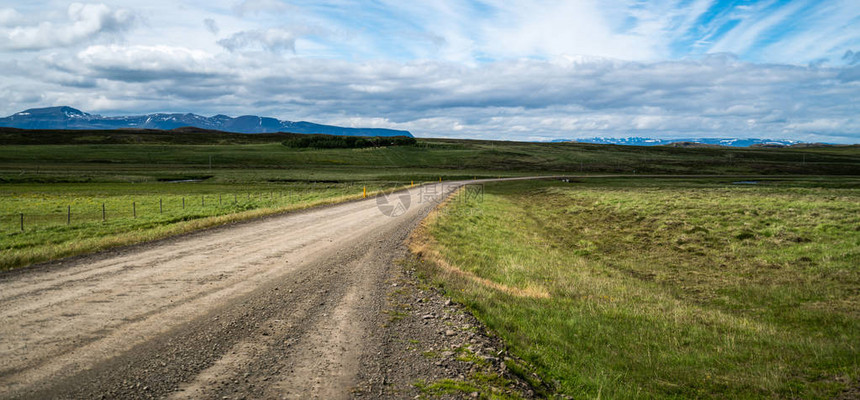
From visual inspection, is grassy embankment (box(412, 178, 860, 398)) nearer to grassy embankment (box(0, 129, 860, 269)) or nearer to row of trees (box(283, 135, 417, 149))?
grassy embankment (box(0, 129, 860, 269))

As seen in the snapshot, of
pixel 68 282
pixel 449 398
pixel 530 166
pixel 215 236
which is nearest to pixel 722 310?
pixel 449 398

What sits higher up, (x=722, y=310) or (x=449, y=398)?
(x=449, y=398)

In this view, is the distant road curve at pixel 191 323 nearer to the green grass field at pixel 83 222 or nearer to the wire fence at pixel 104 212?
the green grass field at pixel 83 222

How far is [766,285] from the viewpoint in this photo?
14977 mm

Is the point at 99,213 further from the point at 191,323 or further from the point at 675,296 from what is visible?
the point at 675,296

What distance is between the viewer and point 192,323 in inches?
329

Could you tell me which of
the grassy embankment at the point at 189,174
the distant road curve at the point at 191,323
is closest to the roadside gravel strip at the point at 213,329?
the distant road curve at the point at 191,323

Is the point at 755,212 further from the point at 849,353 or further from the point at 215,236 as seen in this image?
the point at 215,236

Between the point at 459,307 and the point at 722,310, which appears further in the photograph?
the point at 722,310

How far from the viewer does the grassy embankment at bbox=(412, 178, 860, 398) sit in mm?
7949

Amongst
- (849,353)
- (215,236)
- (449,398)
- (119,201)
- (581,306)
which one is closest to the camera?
(449,398)

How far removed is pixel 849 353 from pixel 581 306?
5.40m

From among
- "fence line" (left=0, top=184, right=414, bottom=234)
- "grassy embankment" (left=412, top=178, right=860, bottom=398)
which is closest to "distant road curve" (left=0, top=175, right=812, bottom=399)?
"grassy embankment" (left=412, top=178, right=860, bottom=398)

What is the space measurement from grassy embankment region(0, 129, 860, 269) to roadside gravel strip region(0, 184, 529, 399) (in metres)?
4.67
